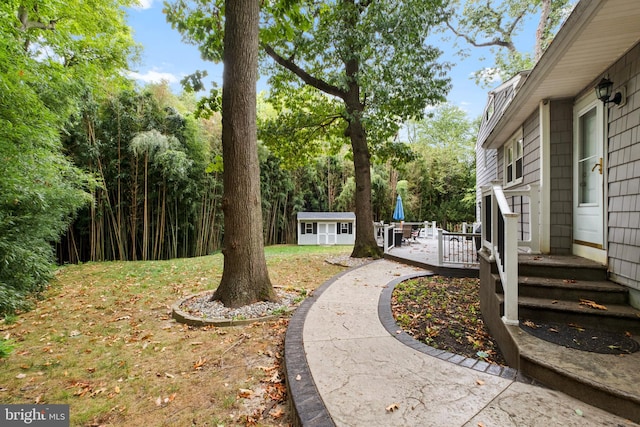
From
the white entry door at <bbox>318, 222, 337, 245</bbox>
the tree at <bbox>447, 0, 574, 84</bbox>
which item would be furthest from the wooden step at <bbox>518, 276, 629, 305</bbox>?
the white entry door at <bbox>318, 222, 337, 245</bbox>

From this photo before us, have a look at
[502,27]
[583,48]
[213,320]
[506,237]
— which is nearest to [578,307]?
[506,237]

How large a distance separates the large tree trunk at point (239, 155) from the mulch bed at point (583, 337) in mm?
3013

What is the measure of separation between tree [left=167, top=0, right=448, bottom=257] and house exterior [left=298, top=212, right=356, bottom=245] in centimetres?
939

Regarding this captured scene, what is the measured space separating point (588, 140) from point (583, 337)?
2.49 m

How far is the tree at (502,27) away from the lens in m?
13.0

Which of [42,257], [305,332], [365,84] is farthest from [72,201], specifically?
[365,84]

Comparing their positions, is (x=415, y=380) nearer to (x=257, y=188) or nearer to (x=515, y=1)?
(x=257, y=188)

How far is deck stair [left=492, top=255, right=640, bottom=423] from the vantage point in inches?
64.0

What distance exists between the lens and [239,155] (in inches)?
145

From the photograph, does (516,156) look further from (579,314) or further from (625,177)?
(579,314)

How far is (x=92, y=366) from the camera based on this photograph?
249 cm

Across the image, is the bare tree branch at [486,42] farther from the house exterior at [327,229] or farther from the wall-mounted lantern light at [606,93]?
the wall-mounted lantern light at [606,93]
